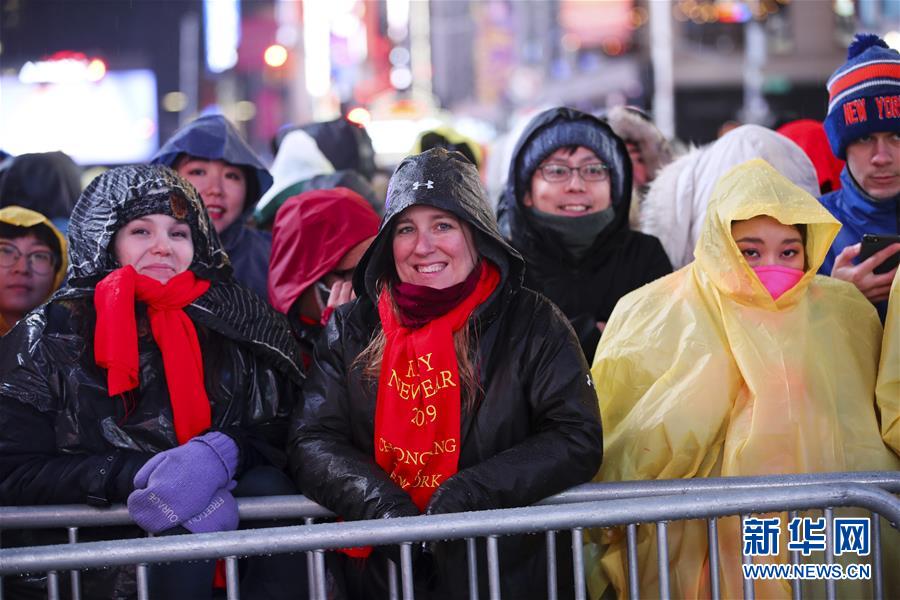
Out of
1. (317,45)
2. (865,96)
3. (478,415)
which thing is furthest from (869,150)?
(317,45)

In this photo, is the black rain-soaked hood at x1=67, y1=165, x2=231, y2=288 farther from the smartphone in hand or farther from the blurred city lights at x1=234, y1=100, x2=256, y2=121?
the blurred city lights at x1=234, y1=100, x2=256, y2=121

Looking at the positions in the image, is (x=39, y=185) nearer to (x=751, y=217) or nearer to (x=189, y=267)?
(x=189, y=267)

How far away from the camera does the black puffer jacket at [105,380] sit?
368 cm

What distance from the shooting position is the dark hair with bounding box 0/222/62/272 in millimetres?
5082

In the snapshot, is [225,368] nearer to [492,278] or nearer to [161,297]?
[161,297]

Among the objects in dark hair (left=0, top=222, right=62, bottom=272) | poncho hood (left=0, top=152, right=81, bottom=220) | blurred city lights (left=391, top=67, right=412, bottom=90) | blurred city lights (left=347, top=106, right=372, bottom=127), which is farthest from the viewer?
blurred city lights (left=391, top=67, right=412, bottom=90)

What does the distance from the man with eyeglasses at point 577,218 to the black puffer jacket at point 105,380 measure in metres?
1.38

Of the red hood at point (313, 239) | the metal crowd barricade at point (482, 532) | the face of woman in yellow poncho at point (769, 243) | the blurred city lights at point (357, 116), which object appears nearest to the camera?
the metal crowd barricade at point (482, 532)

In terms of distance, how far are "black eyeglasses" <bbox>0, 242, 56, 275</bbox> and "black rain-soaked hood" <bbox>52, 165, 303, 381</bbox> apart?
103 centimetres

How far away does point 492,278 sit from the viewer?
3.85 metres

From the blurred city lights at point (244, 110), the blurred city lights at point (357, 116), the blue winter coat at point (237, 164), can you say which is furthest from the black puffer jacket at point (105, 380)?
the blurred city lights at point (244, 110)

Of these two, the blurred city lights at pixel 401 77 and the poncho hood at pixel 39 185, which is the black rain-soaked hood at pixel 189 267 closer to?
the poncho hood at pixel 39 185

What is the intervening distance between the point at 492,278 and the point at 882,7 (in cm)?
2928

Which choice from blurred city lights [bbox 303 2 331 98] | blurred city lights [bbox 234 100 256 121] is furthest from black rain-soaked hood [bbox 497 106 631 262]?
blurred city lights [bbox 303 2 331 98]
